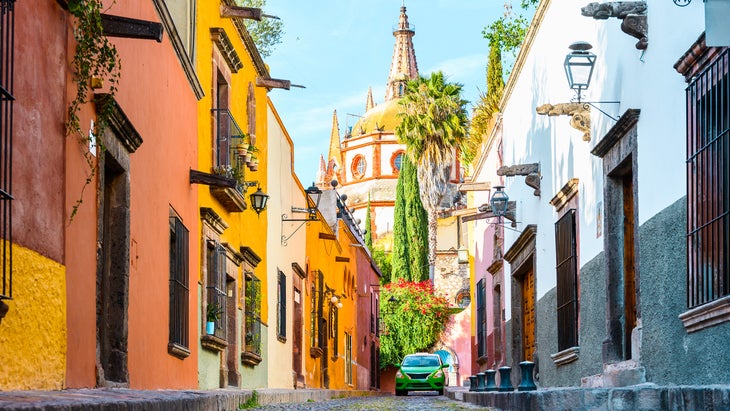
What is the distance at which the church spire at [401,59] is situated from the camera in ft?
362

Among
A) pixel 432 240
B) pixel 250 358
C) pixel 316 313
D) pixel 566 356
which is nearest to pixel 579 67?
pixel 566 356

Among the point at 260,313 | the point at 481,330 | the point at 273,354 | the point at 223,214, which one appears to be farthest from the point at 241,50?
the point at 481,330

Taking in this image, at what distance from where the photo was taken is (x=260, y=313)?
19.7 m

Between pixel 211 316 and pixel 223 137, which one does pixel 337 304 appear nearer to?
pixel 223 137

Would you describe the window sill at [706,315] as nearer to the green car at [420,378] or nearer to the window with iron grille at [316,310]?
the window with iron grille at [316,310]

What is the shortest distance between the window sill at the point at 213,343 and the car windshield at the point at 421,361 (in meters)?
18.6

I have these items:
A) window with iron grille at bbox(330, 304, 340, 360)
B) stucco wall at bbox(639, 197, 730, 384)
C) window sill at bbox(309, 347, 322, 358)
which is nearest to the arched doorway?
window with iron grille at bbox(330, 304, 340, 360)

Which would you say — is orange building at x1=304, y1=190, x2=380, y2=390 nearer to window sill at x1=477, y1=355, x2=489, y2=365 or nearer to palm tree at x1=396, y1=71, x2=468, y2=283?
window sill at x1=477, y1=355, x2=489, y2=365

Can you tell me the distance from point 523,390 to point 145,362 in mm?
3697

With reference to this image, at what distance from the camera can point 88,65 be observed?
7.94 metres

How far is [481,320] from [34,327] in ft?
73.2

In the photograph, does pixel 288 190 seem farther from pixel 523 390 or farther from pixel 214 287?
pixel 523 390

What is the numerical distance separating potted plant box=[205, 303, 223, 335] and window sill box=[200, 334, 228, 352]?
120 millimetres

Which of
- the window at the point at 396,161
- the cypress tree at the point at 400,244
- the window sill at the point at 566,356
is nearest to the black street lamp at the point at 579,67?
the window sill at the point at 566,356
